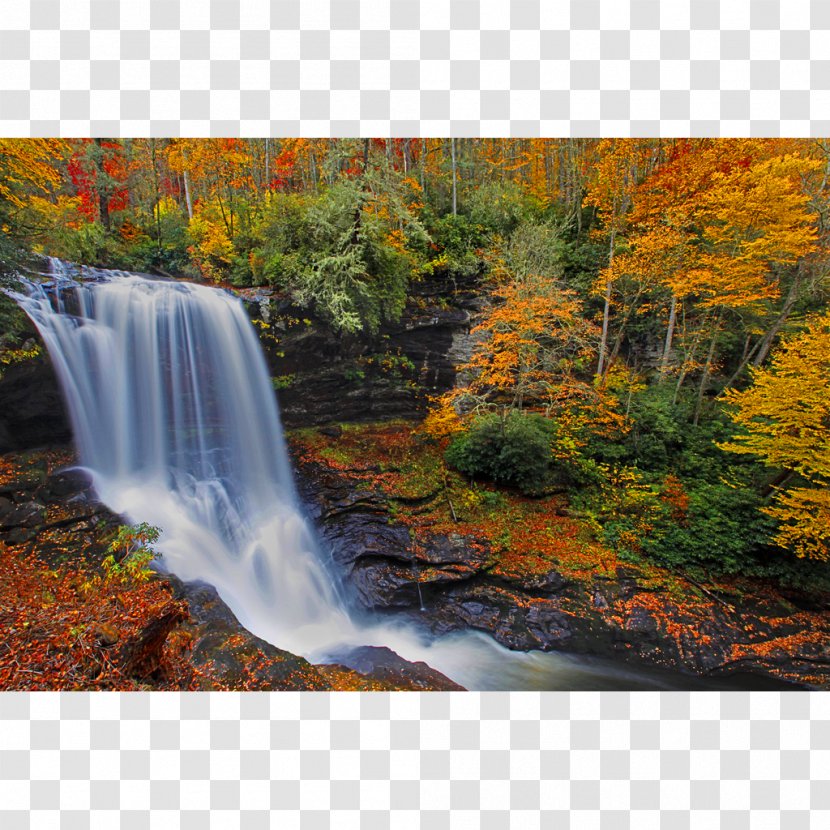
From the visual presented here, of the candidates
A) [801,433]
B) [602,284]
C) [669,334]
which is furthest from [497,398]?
[801,433]

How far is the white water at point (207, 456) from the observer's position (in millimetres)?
5926

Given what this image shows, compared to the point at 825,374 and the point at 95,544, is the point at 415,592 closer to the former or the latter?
the point at 95,544

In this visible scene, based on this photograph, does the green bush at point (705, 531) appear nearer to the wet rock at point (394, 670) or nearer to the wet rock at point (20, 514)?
the wet rock at point (394, 670)

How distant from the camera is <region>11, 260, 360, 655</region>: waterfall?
6406 mm

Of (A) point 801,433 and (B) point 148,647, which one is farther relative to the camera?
(A) point 801,433

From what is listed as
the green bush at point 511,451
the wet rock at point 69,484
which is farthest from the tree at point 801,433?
the wet rock at point 69,484

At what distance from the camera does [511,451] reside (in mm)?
7871

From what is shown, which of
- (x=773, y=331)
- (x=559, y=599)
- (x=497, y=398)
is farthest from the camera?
(x=497, y=398)

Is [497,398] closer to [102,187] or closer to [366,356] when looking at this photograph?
[366,356]

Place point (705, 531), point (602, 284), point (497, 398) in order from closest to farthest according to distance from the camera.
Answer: point (705, 531) → point (497, 398) → point (602, 284)

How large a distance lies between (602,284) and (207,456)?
10237 mm

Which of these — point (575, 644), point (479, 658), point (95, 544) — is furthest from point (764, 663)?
point (95, 544)

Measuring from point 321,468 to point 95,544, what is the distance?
414 cm

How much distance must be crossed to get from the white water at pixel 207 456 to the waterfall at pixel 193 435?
22 mm
